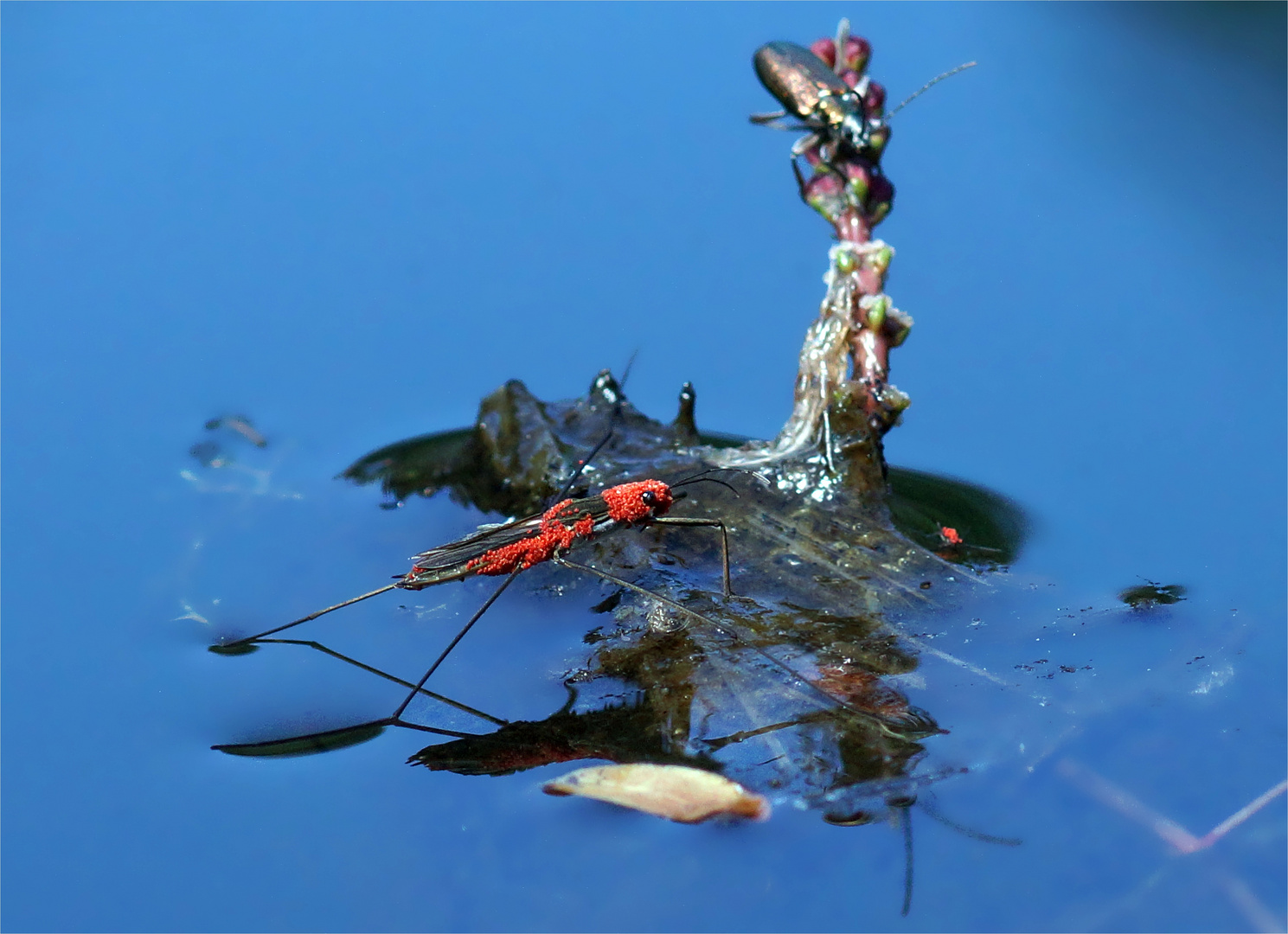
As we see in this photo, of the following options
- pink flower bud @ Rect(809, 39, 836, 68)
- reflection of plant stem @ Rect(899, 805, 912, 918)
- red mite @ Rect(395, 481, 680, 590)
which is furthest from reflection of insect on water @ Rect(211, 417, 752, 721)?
pink flower bud @ Rect(809, 39, 836, 68)

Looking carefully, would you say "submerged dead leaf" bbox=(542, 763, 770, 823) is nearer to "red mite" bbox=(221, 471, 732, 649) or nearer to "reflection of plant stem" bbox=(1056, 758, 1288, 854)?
"red mite" bbox=(221, 471, 732, 649)

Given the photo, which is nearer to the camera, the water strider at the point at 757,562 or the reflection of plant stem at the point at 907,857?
the reflection of plant stem at the point at 907,857

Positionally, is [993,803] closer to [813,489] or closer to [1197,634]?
[1197,634]

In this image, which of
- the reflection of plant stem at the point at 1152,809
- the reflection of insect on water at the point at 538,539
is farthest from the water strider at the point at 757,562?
the reflection of plant stem at the point at 1152,809

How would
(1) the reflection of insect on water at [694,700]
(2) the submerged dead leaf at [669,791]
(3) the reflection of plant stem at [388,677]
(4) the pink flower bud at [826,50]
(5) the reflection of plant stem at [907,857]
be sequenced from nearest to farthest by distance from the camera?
(5) the reflection of plant stem at [907,857] < (2) the submerged dead leaf at [669,791] < (1) the reflection of insect on water at [694,700] < (3) the reflection of plant stem at [388,677] < (4) the pink flower bud at [826,50]

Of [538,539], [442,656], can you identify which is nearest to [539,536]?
[538,539]

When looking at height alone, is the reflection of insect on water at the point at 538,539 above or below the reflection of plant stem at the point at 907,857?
above

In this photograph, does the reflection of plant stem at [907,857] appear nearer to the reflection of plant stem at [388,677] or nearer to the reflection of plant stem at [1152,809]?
the reflection of plant stem at [1152,809]
